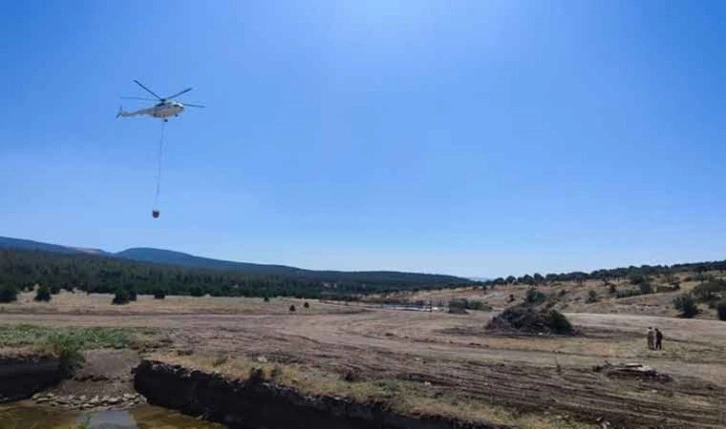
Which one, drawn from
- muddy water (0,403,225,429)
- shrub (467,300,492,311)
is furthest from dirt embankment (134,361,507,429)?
shrub (467,300,492,311)

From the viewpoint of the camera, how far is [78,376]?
29.2 metres

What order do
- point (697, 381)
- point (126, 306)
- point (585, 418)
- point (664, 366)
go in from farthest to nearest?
point (126, 306), point (664, 366), point (697, 381), point (585, 418)

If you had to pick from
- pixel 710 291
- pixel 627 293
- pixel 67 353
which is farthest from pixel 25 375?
pixel 627 293

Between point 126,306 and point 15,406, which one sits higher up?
point 126,306

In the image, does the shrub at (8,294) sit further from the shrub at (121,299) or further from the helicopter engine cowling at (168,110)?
the helicopter engine cowling at (168,110)

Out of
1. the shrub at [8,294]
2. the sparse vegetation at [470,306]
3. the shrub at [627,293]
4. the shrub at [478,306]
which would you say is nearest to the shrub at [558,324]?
the sparse vegetation at [470,306]

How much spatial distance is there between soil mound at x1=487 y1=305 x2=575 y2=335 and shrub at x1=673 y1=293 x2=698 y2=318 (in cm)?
1329

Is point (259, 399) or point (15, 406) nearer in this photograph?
point (259, 399)

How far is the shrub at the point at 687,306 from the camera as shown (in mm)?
48750

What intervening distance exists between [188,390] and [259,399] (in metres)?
4.32

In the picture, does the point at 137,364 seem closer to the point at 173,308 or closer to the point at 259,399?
the point at 259,399

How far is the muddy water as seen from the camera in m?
23.8

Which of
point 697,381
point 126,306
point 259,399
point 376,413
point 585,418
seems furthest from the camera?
point 126,306

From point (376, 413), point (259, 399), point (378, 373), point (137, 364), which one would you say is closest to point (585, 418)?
point (376, 413)
